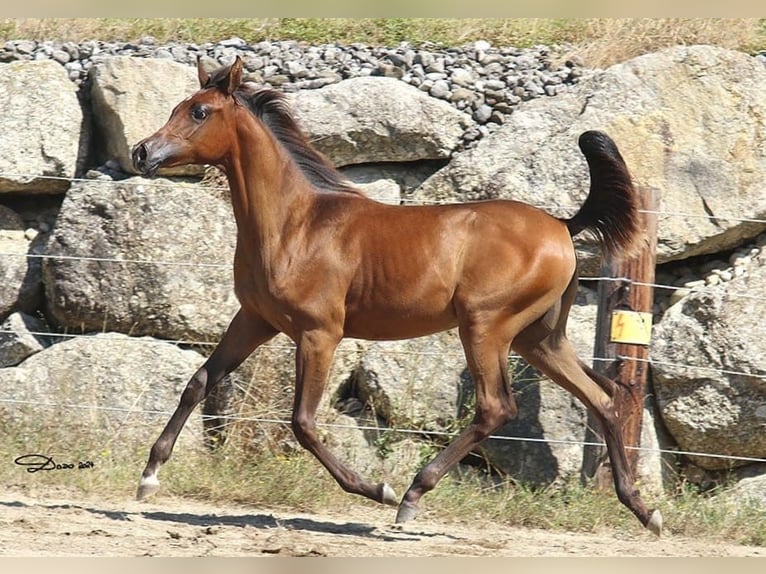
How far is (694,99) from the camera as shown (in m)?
7.10

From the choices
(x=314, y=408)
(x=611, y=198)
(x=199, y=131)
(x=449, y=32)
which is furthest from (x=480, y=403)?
(x=449, y=32)

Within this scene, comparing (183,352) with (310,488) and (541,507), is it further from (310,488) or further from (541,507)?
(541,507)

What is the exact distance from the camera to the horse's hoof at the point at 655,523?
5129 millimetres

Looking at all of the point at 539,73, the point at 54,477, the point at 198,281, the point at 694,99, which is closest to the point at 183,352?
the point at 198,281

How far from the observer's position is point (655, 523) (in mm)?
5133

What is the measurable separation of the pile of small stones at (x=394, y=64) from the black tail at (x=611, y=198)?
2065 mm

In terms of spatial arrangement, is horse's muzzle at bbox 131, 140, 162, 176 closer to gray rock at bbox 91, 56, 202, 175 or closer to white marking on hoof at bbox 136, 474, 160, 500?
white marking on hoof at bbox 136, 474, 160, 500

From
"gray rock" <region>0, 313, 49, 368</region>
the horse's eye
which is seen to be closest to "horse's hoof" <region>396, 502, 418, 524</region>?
the horse's eye

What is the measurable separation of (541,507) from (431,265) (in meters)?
1.48

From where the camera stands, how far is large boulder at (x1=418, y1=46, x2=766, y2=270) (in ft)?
22.4

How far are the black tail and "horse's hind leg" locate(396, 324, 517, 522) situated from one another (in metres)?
0.76

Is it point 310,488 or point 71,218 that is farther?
point 71,218

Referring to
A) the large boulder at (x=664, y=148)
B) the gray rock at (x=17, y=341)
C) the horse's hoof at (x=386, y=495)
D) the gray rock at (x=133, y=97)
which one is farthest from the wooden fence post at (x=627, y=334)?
the gray rock at (x=17, y=341)

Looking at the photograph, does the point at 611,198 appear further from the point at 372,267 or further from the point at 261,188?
the point at 261,188
